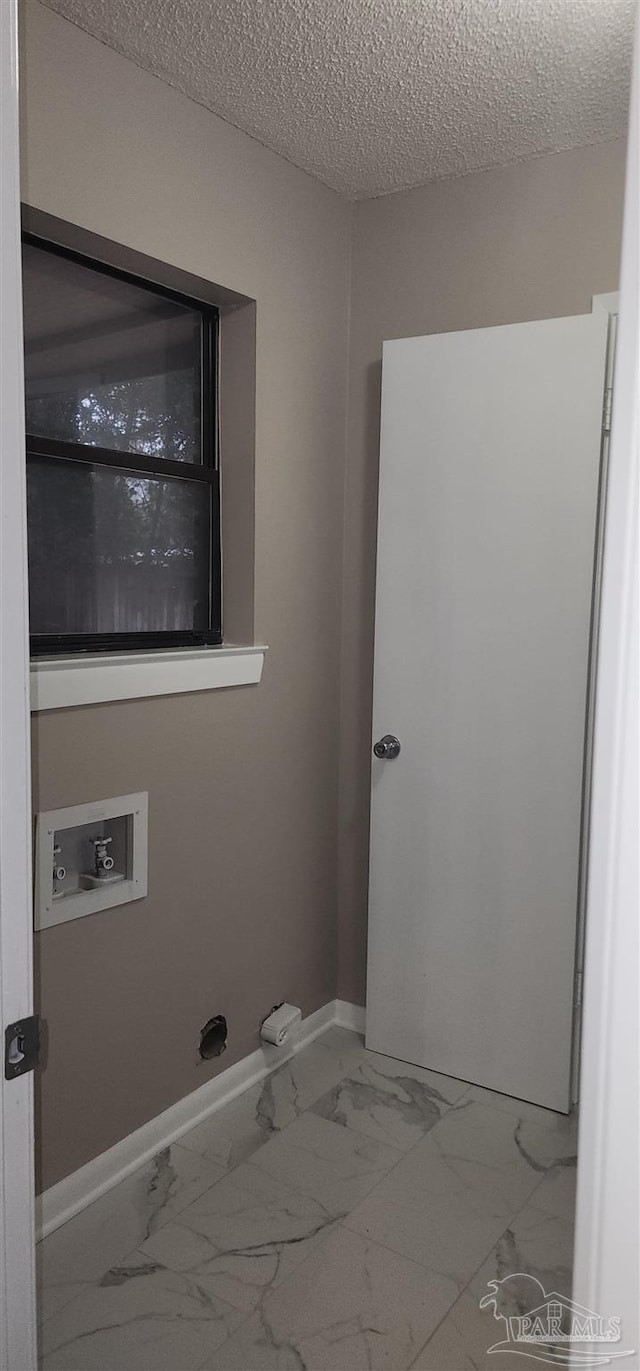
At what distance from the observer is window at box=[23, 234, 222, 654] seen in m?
2.01

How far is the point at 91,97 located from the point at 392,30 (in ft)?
1.99

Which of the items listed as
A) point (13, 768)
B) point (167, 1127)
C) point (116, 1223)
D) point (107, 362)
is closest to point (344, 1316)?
point (116, 1223)

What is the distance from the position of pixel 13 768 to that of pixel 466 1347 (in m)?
1.45

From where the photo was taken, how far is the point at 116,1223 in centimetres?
201

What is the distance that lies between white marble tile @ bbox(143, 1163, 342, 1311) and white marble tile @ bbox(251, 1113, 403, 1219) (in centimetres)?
4

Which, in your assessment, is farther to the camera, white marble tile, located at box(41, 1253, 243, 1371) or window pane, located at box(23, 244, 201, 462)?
window pane, located at box(23, 244, 201, 462)

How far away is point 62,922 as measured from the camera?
6.50ft

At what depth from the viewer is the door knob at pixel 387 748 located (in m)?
2.63

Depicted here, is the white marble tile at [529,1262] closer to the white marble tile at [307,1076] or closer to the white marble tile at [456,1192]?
the white marble tile at [456,1192]

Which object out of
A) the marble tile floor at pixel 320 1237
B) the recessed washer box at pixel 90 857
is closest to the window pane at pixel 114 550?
the recessed washer box at pixel 90 857

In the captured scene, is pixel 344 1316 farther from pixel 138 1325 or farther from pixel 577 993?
pixel 577 993

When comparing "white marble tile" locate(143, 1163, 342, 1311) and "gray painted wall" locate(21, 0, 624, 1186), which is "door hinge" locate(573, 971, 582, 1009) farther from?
"white marble tile" locate(143, 1163, 342, 1311)

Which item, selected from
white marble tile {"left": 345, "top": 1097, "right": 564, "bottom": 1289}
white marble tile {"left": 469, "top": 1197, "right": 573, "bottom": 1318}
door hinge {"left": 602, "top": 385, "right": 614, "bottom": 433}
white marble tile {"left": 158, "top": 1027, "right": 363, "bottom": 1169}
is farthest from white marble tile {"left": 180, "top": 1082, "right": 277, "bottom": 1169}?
door hinge {"left": 602, "top": 385, "right": 614, "bottom": 433}

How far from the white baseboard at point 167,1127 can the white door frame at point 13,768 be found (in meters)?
1.03
